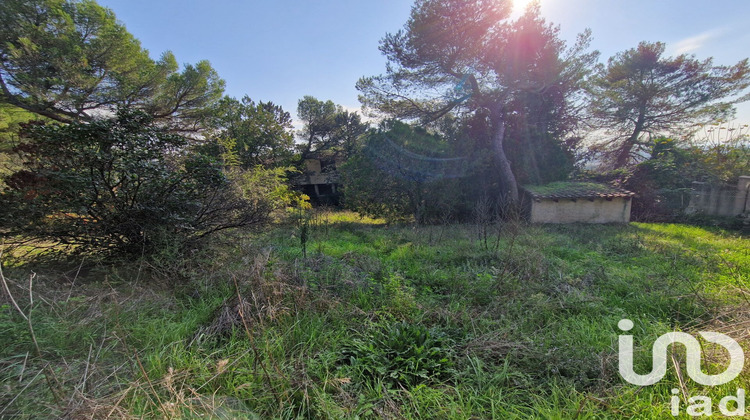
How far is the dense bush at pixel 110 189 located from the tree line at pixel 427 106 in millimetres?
142

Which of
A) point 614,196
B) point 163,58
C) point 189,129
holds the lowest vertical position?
point 614,196

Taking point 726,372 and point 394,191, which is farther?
point 394,191

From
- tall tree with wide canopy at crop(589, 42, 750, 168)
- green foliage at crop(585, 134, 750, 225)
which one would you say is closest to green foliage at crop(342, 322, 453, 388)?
green foliage at crop(585, 134, 750, 225)

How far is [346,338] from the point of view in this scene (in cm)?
240

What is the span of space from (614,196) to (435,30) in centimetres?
880

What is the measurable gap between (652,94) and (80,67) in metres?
24.5

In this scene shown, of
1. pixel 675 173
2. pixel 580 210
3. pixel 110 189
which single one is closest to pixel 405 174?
pixel 580 210

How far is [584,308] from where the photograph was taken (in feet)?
9.72

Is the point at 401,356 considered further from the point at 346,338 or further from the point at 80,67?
the point at 80,67

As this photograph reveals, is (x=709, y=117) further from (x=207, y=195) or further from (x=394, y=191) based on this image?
(x=207, y=195)

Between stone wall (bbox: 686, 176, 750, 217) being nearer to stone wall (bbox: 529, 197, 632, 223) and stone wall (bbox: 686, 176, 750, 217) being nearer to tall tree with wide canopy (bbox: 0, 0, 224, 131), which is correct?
stone wall (bbox: 529, 197, 632, 223)

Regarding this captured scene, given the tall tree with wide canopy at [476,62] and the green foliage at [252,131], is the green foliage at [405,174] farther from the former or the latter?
the green foliage at [252,131]

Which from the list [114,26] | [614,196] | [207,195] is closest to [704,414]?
[207,195]

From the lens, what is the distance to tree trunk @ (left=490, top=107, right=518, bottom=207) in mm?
10750
